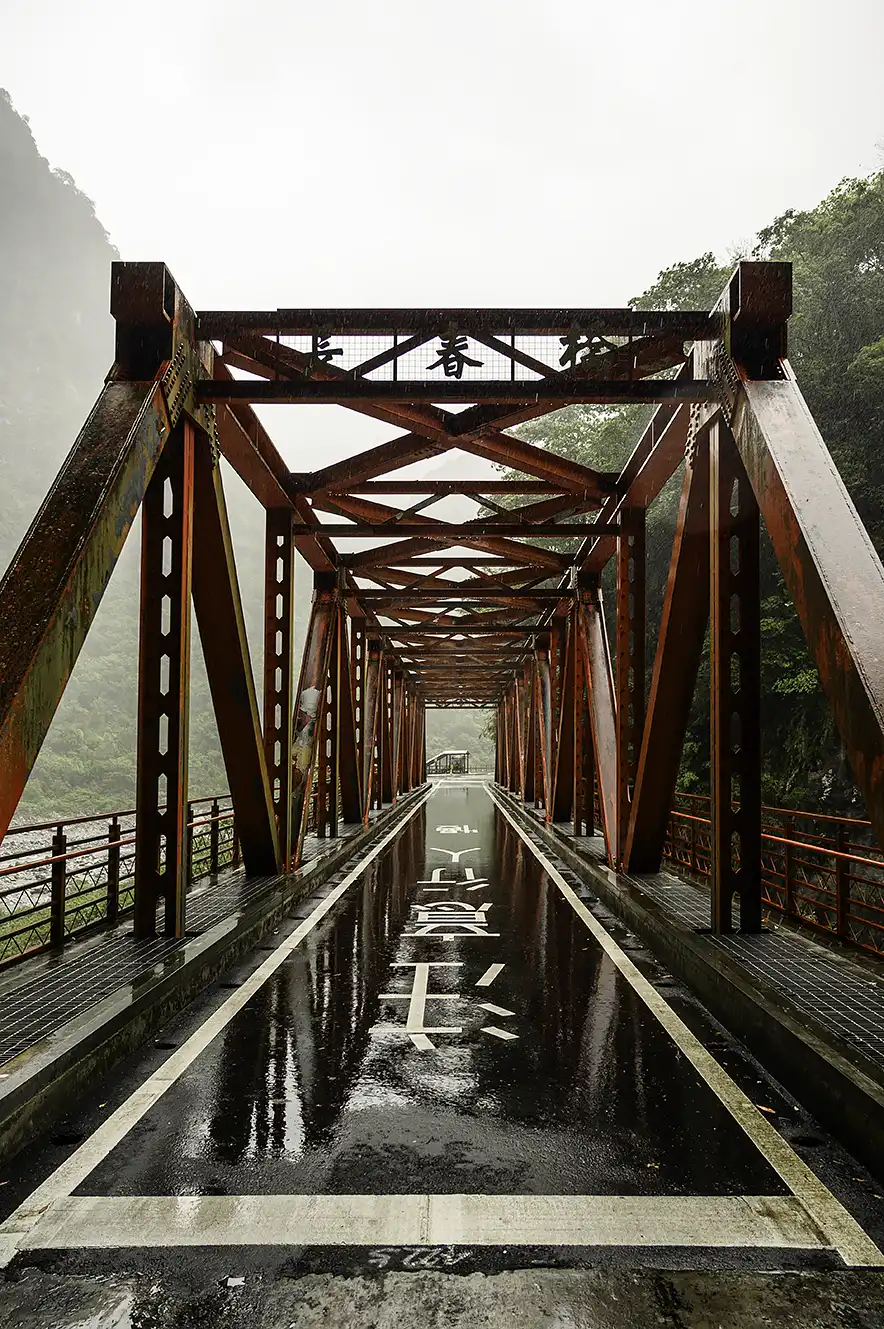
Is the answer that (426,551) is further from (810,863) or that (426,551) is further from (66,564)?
(66,564)

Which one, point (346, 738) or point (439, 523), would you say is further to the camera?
point (346, 738)

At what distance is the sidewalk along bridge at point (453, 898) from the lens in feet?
11.1

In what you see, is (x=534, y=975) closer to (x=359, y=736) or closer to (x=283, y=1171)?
(x=283, y=1171)

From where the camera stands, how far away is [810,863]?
1045cm

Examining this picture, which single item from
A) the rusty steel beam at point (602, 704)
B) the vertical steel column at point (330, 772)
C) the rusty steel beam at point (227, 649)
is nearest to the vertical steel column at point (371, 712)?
the vertical steel column at point (330, 772)

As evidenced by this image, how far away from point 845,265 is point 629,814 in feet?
57.6

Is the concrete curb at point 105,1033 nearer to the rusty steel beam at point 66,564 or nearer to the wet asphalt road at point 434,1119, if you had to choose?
the wet asphalt road at point 434,1119

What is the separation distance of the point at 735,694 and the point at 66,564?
5194mm

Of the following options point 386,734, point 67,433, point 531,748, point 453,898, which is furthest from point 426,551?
point 67,433

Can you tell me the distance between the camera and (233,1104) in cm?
428

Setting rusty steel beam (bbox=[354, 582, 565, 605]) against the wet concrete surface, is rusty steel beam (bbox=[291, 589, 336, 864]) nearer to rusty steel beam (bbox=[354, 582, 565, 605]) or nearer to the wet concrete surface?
rusty steel beam (bbox=[354, 582, 565, 605])

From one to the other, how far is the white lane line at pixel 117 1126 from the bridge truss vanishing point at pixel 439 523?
1117 mm

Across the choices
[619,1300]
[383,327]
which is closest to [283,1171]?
[619,1300]

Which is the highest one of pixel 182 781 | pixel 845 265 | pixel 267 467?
pixel 845 265
